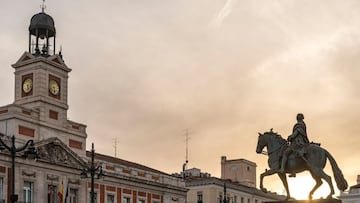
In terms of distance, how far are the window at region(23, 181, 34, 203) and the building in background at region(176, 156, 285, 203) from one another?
2635 cm

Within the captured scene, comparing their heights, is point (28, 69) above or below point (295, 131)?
above

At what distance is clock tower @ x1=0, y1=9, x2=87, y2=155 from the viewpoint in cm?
5744

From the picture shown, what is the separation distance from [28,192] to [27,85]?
29.6 feet

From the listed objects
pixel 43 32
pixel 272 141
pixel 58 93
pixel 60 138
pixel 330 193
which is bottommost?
pixel 330 193

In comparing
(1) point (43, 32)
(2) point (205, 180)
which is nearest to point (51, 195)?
(1) point (43, 32)

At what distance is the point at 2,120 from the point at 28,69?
632cm

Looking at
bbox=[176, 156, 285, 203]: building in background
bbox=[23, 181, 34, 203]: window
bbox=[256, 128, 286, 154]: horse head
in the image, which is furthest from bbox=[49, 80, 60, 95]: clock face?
bbox=[256, 128, 286, 154]: horse head

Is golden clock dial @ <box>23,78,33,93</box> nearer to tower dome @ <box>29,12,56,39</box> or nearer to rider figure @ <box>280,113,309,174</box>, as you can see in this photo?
tower dome @ <box>29,12,56,39</box>

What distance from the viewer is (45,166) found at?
56.6 m

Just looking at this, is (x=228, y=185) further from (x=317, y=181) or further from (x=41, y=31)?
(x=317, y=181)

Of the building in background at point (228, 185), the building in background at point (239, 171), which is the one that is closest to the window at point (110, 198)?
the building in background at point (228, 185)

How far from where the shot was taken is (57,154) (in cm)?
5825

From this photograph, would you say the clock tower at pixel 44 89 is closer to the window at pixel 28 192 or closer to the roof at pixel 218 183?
A: the window at pixel 28 192

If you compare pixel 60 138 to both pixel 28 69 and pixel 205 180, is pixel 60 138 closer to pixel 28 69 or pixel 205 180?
pixel 28 69
